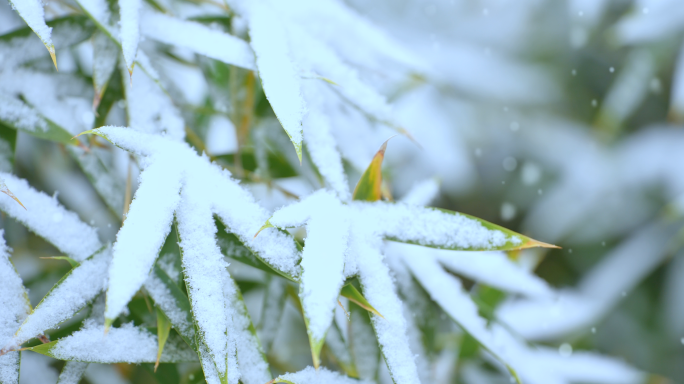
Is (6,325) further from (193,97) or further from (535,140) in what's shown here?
(535,140)

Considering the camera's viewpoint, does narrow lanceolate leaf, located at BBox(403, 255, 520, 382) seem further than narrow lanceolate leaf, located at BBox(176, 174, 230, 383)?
Yes

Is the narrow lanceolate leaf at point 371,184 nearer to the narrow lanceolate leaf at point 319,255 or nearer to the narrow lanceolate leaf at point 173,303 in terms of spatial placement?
the narrow lanceolate leaf at point 319,255

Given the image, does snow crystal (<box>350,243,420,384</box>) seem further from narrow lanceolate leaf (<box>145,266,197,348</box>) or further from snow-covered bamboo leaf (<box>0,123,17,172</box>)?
snow-covered bamboo leaf (<box>0,123,17,172</box>)

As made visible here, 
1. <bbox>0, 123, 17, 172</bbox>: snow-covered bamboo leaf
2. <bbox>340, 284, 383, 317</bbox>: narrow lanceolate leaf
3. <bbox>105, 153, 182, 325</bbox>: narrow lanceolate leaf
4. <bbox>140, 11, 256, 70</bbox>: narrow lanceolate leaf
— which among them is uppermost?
<bbox>140, 11, 256, 70</bbox>: narrow lanceolate leaf

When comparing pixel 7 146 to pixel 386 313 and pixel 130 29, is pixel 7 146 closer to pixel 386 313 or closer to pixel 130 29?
pixel 130 29

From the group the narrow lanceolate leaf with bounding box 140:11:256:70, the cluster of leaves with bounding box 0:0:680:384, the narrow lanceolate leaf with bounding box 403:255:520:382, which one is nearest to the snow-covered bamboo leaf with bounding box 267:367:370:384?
the cluster of leaves with bounding box 0:0:680:384

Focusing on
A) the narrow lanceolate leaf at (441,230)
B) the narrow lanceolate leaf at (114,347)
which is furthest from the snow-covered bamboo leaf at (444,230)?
the narrow lanceolate leaf at (114,347)

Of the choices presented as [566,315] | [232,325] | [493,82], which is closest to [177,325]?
[232,325]
